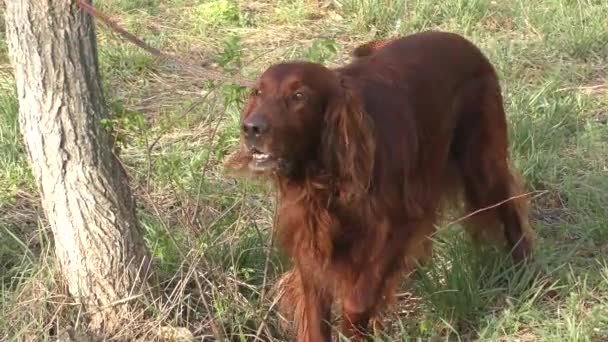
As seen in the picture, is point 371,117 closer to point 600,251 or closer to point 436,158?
point 436,158

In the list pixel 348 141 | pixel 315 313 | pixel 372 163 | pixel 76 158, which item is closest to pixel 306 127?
pixel 348 141

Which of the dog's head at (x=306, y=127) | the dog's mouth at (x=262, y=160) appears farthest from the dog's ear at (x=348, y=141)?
the dog's mouth at (x=262, y=160)

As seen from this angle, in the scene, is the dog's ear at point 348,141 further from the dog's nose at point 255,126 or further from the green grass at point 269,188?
the green grass at point 269,188

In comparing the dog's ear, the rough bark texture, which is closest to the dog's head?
the dog's ear

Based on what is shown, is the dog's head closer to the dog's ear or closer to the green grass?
the dog's ear

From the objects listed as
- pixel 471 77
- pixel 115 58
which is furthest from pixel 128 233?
pixel 115 58

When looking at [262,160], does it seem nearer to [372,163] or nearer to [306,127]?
[306,127]

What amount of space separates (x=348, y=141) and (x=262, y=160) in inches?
10.2

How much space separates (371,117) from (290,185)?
1.04 feet

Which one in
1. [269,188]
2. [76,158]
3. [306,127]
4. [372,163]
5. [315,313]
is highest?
[306,127]

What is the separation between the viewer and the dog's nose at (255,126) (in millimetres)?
2711

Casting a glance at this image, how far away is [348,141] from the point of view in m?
2.86

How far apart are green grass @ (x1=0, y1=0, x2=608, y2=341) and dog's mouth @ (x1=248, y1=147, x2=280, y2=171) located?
1.66 feet

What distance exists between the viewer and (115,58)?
6.03m
